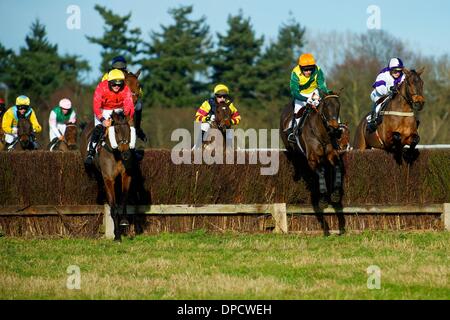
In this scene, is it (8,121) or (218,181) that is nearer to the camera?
(218,181)

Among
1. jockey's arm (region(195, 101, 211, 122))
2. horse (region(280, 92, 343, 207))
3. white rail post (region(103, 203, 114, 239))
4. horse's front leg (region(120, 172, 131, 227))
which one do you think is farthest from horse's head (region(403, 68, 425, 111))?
white rail post (region(103, 203, 114, 239))

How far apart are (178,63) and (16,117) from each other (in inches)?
1255

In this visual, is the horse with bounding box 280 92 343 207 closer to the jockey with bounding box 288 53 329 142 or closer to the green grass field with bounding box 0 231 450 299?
the jockey with bounding box 288 53 329 142

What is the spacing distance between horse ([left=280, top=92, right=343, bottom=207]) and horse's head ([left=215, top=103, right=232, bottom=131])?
9.15ft

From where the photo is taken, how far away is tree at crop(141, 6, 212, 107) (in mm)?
49156

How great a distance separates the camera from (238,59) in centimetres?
5134

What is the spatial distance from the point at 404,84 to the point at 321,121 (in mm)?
2403

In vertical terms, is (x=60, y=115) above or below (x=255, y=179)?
above

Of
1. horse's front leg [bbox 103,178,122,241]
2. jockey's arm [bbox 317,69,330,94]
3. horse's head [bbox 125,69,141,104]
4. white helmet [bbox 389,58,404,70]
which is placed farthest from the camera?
white helmet [bbox 389,58,404,70]

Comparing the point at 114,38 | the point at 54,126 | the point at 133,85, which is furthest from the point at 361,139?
the point at 114,38

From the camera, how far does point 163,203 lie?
1416cm

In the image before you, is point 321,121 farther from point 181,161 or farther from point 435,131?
point 435,131

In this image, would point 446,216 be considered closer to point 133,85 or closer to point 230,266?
point 230,266

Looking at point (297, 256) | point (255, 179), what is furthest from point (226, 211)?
point (297, 256)
